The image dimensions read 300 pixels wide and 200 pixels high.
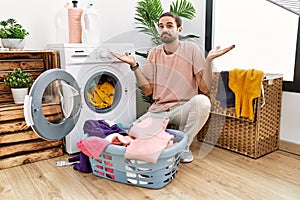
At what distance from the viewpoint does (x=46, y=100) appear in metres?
2.06

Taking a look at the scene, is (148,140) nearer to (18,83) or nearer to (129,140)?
(129,140)

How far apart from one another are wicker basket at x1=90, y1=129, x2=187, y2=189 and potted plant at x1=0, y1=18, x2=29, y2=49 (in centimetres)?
103

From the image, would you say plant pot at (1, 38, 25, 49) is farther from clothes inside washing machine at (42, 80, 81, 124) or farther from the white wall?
clothes inside washing machine at (42, 80, 81, 124)

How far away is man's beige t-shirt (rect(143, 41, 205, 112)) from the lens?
2062 mm

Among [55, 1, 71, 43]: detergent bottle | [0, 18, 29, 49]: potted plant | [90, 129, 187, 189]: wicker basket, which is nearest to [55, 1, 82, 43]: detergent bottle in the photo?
[55, 1, 71, 43]: detergent bottle

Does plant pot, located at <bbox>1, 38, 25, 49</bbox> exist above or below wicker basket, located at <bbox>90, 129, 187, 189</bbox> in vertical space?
above

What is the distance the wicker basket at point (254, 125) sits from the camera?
2018mm

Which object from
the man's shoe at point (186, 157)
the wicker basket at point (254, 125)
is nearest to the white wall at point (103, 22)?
the wicker basket at point (254, 125)

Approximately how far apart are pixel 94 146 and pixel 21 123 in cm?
66

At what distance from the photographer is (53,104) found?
6.66 ft

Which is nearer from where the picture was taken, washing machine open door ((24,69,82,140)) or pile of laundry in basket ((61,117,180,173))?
pile of laundry in basket ((61,117,180,173))

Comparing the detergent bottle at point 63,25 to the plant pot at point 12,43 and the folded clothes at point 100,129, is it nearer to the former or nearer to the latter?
the plant pot at point 12,43

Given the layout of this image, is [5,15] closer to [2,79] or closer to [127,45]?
[2,79]

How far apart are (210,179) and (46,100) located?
1.30 m
